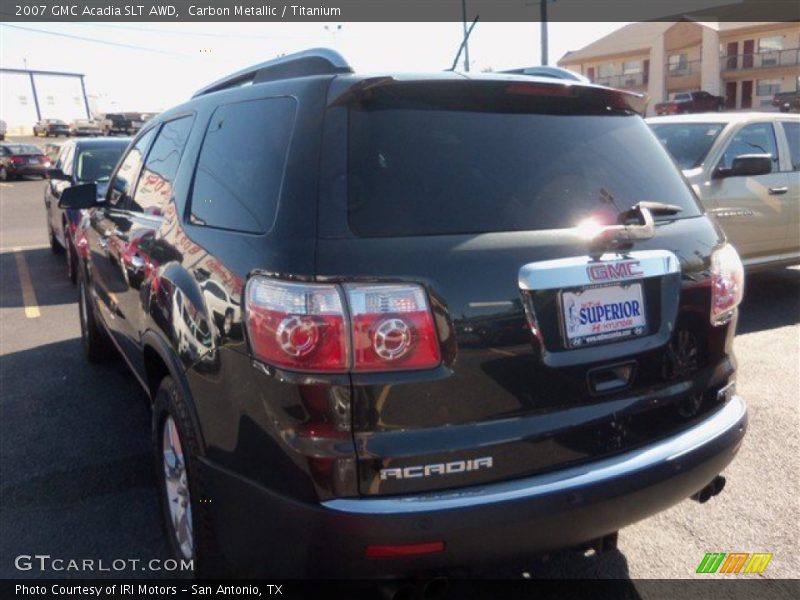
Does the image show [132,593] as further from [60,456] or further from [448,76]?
[448,76]

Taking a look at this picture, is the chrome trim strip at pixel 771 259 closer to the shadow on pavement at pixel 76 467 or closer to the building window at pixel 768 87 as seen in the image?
the shadow on pavement at pixel 76 467


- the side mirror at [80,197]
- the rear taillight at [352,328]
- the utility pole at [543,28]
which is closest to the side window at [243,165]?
the rear taillight at [352,328]

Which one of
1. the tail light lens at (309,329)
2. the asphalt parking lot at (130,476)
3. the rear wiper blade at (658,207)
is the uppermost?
the rear wiper blade at (658,207)

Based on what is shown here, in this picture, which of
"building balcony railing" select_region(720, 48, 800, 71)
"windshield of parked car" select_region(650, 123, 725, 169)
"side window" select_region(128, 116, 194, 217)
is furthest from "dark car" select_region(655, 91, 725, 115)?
"side window" select_region(128, 116, 194, 217)

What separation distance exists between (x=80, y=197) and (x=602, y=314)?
3705 millimetres

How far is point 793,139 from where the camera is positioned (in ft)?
24.9

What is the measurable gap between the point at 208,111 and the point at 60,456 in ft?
7.45

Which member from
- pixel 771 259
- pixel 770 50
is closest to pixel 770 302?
pixel 771 259

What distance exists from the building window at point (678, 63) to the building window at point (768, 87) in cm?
537

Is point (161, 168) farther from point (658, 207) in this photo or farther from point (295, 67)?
point (658, 207)

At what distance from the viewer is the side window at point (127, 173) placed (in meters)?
4.21

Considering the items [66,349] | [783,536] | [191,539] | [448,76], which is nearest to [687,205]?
[448,76]

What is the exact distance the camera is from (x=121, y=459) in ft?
13.6

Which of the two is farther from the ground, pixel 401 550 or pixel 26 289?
pixel 401 550
